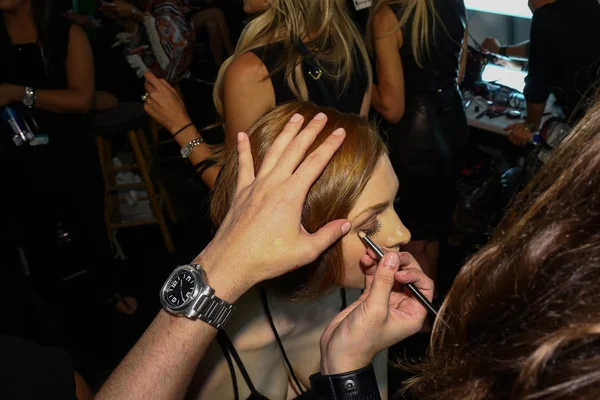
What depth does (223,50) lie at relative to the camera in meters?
4.62

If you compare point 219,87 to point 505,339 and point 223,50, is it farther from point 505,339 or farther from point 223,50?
point 223,50

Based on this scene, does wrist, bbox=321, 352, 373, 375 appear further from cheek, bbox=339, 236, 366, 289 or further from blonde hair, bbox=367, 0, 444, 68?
blonde hair, bbox=367, 0, 444, 68

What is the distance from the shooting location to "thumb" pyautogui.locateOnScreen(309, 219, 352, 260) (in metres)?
0.82

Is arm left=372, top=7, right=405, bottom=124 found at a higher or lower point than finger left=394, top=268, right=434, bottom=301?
higher

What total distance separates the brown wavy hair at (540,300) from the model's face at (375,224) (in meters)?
0.39

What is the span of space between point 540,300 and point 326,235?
0.36 m

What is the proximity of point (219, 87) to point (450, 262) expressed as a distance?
1.71 metres

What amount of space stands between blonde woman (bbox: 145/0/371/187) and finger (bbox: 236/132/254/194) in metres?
0.47

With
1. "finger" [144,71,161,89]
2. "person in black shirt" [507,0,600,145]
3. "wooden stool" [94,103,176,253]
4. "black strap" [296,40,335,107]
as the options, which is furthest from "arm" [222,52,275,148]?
"wooden stool" [94,103,176,253]

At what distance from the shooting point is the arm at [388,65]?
177cm

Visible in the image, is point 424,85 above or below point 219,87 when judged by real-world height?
below

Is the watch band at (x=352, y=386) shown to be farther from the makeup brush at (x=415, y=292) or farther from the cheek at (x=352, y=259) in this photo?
the cheek at (x=352, y=259)

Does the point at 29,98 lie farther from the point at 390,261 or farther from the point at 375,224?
the point at 390,261

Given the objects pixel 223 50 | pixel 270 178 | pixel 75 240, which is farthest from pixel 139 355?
pixel 223 50
